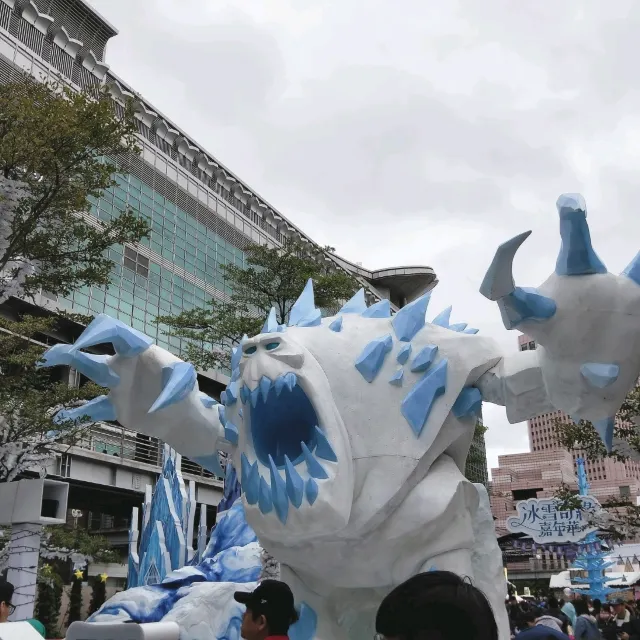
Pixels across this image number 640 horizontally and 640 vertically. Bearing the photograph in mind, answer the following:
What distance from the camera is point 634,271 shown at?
3043mm

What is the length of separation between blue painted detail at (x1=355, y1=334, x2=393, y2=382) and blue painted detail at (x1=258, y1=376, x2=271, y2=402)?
0.47 metres

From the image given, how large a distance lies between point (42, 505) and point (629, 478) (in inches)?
2536

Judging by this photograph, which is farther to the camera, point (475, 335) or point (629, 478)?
point (629, 478)

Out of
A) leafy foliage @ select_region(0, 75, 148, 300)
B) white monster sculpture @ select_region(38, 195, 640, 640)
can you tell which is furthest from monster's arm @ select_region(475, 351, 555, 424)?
leafy foliage @ select_region(0, 75, 148, 300)

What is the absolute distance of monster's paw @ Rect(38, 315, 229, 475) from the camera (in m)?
4.39

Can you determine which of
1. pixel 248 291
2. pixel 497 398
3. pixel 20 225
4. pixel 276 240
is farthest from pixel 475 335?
pixel 276 240

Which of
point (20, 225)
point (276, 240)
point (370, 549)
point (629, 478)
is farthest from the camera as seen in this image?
point (629, 478)

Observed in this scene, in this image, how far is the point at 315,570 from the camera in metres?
3.81

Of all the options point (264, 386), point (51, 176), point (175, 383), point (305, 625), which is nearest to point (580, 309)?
point (264, 386)

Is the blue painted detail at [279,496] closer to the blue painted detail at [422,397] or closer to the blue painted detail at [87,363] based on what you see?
the blue painted detail at [422,397]

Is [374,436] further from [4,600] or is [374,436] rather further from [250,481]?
[4,600]

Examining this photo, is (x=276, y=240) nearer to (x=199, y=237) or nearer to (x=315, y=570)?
(x=199, y=237)

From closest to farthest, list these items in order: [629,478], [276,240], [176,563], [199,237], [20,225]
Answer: [20,225] < [176,563] < [199,237] < [276,240] < [629,478]

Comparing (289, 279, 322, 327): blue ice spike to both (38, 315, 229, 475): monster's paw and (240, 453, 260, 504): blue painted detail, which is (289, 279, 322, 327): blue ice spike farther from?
(240, 453, 260, 504): blue painted detail
